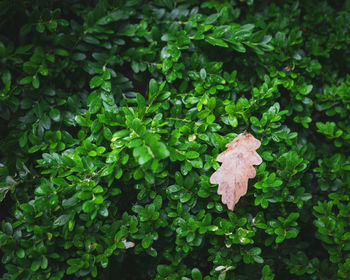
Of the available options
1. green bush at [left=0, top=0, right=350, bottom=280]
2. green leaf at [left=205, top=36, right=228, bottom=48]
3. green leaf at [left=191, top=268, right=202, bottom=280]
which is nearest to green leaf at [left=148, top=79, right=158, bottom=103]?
green bush at [left=0, top=0, right=350, bottom=280]

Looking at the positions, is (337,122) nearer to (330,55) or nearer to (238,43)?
(330,55)

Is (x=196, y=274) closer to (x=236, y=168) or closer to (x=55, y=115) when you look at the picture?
(x=236, y=168)

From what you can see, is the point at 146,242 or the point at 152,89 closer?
the point at 146,242

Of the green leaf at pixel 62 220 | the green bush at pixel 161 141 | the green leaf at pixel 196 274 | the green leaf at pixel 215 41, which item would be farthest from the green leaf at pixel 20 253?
the green leaf at pixel 215 41

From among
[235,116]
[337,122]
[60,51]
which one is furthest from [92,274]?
[337,122]

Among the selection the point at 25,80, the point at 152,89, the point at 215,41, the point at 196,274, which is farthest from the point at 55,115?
the point at 196,274

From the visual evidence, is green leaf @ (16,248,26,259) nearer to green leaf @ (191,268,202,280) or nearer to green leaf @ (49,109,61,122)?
green leaf @ (49,109,61,122)

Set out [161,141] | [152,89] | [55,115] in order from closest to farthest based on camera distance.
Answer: [161,141]
[152,89]
[55,115]

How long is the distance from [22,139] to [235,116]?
1281mm

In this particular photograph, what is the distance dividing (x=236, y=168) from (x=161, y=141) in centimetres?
42

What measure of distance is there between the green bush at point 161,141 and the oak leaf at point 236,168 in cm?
6

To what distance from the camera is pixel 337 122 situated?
2.41 m

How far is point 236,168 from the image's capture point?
67.0 inches

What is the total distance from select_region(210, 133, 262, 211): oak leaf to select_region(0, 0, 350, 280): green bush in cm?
6
